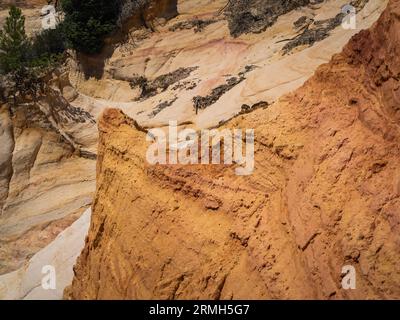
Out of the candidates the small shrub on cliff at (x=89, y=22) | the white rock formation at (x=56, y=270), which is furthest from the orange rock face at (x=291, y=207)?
the small shrub on cliff at (x=89, y=22)

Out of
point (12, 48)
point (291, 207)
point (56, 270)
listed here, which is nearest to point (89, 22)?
point (12, 48)

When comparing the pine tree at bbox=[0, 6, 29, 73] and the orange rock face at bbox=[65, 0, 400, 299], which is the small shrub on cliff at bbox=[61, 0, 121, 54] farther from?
the orange rock face at bbox=[65, 0, 400, 299]

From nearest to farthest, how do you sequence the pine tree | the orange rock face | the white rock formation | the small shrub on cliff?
the orange rock face
the white rock formation
the pine tree
the small shrub on cliff

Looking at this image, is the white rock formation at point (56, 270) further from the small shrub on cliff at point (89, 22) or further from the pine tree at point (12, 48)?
the small shrub on cliff at point (89, 22)

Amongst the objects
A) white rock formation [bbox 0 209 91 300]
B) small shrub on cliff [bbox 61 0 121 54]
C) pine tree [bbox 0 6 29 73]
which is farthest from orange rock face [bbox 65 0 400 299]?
small shrub on cliff [bbox 61 0 121 54]

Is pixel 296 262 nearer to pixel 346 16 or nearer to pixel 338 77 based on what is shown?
pixel 338 77

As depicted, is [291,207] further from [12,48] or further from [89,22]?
[89,22]
